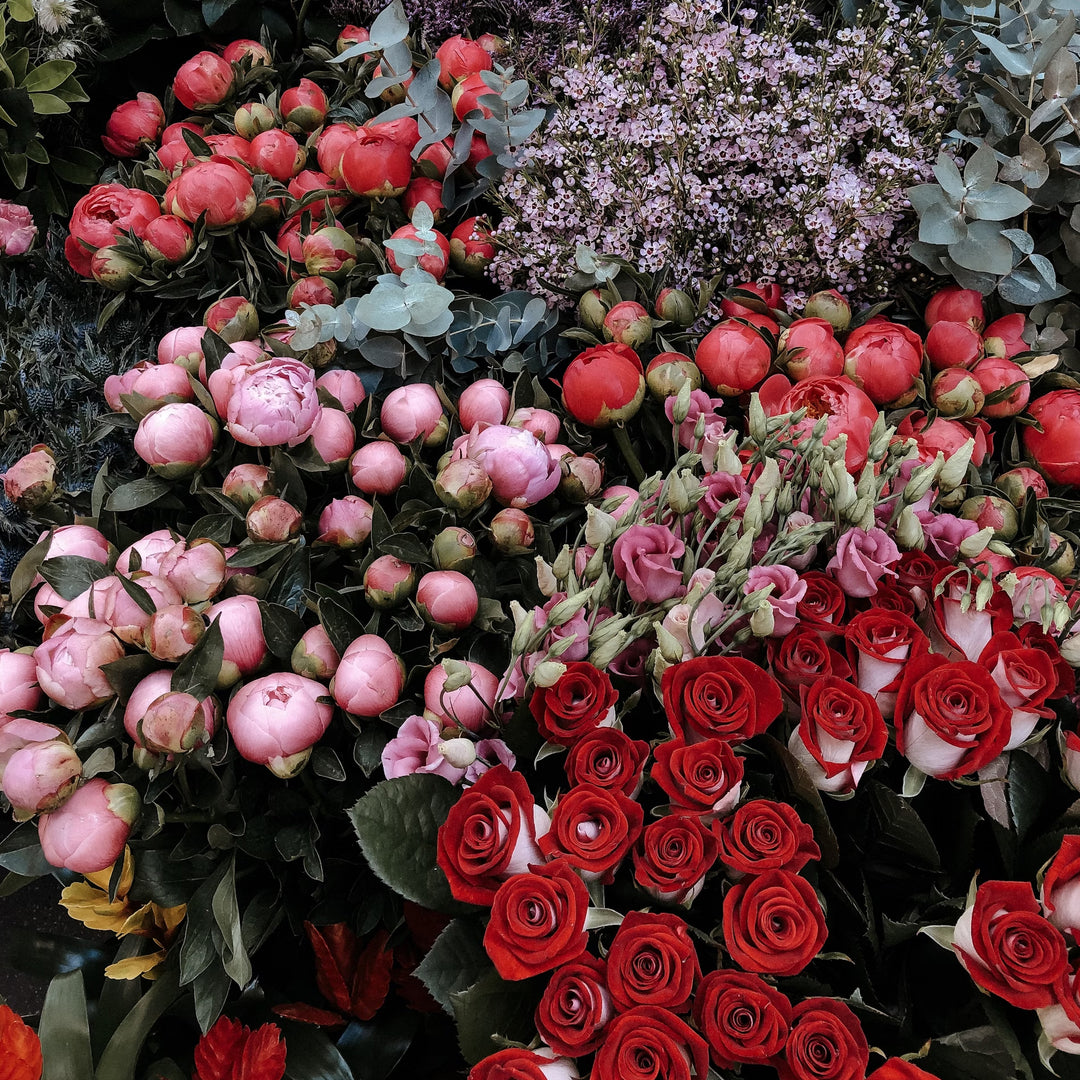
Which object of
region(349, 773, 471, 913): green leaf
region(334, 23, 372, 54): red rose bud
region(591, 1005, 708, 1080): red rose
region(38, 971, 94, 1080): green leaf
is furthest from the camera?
region(334, 23, 372, 54): red rose bud

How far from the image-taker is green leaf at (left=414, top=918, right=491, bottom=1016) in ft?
1.64

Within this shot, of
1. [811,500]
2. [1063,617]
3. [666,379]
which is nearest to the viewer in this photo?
[1063,617]

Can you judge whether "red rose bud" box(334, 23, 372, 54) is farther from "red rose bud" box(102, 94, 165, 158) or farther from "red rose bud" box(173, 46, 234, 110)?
"red rose bud" box(102, 94, 165, 158)

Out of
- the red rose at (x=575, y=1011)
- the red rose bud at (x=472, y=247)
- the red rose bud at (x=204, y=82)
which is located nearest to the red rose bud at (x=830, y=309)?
the red rose bud at (x=472, y=247)

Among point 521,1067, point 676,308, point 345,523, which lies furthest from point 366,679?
point 676,308

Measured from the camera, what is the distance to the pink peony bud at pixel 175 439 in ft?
2.26

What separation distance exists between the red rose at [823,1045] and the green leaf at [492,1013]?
0.14 meters

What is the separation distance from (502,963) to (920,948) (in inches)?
11.5

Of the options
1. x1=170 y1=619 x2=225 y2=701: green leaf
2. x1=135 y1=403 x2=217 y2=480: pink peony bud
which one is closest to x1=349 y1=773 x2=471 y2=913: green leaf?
x1=170 y1=619 x2=225 y2=701: green leaf

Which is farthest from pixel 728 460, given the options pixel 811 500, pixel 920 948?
pixel 920 948

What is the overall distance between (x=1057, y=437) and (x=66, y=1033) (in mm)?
972

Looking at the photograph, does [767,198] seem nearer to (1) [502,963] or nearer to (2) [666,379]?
(2) [666,379]

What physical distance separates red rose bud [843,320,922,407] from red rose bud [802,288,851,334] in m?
0.04

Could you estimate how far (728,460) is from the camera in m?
0.62
